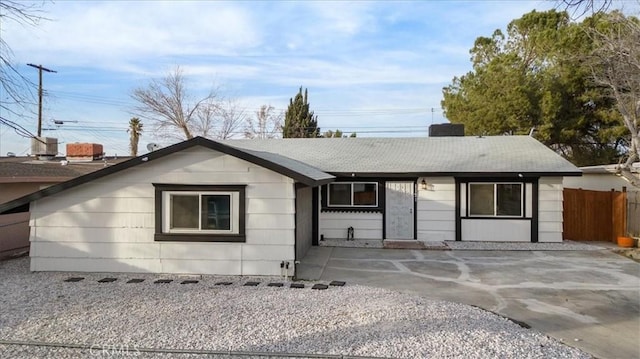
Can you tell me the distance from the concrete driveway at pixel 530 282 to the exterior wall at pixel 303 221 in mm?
348

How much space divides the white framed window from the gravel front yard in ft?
20.9

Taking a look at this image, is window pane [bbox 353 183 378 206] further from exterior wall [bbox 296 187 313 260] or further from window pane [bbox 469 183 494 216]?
window pane [bbox 469 183 494 216]

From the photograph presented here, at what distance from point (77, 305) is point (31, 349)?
1.76m

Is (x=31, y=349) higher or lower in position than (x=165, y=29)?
lower

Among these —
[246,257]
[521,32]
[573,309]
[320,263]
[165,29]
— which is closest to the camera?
[573,309]

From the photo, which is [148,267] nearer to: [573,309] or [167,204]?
[167,204]

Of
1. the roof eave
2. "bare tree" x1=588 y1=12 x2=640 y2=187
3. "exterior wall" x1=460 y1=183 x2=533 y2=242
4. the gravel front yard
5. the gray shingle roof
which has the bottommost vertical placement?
the gravel front yard

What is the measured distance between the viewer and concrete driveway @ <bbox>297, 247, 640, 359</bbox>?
595 cm

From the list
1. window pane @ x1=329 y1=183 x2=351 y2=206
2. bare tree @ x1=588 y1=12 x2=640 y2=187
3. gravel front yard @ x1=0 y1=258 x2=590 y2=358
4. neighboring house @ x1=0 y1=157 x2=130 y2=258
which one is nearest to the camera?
gravel front yard @ x1=0 y1=258 x2=590 y2=358

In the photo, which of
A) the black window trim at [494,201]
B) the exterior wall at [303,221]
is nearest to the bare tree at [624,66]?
the black window trim at [494,201]

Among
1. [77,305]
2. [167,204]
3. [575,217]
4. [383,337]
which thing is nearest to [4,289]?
[77,305]

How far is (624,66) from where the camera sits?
1273 cm

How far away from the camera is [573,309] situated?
6805mm

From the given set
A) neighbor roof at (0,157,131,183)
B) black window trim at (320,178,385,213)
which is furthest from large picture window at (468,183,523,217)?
neighbor roof at (0,157,131,183)
